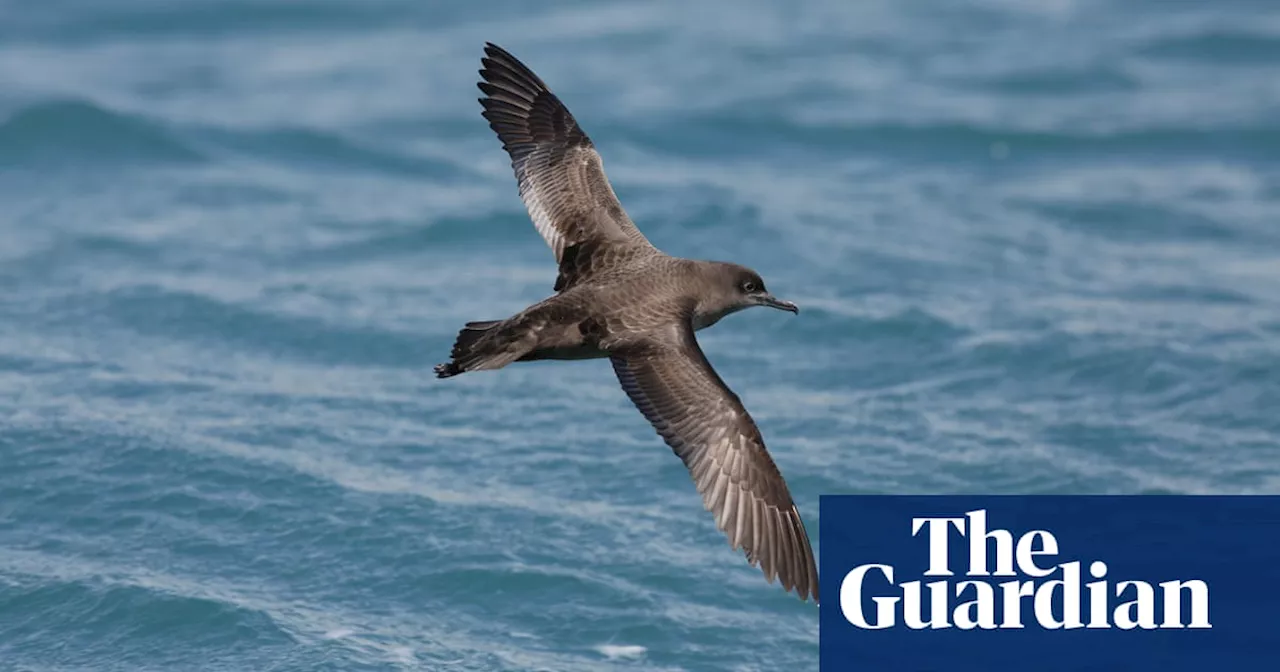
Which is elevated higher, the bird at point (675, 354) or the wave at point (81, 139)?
the wave at point (81, 139)

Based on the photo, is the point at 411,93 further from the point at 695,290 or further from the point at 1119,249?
the point at 695,290

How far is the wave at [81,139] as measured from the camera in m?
15.5

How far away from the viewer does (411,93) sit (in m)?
17.2

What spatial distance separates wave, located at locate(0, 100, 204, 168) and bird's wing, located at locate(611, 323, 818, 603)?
8653 millimetres

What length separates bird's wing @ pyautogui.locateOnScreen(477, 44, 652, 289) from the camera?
9.17 metres

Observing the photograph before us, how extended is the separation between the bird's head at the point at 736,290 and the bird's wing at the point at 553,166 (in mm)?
583

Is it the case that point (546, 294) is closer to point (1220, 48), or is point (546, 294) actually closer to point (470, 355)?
point (470, 355)

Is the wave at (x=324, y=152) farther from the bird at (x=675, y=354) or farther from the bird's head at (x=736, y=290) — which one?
the bird's head at (x=736, y=290)

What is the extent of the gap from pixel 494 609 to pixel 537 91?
277 cm

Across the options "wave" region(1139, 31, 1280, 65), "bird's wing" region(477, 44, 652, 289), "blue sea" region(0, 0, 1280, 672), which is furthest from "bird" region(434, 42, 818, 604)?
"wave" region(1139, 31, 1280, 65)

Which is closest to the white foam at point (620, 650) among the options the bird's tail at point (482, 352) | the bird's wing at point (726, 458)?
the bird's wing at point (726, 458)

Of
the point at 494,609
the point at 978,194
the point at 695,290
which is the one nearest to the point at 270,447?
the point at 494,609

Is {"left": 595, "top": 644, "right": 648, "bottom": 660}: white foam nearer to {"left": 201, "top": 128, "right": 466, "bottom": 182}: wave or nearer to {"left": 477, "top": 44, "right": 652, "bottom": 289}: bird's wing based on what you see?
{"left": 477, "top": 44, "right": 652, "bottom": 289}: bird's wing

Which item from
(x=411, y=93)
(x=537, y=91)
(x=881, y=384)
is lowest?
(x=881, y=384)
